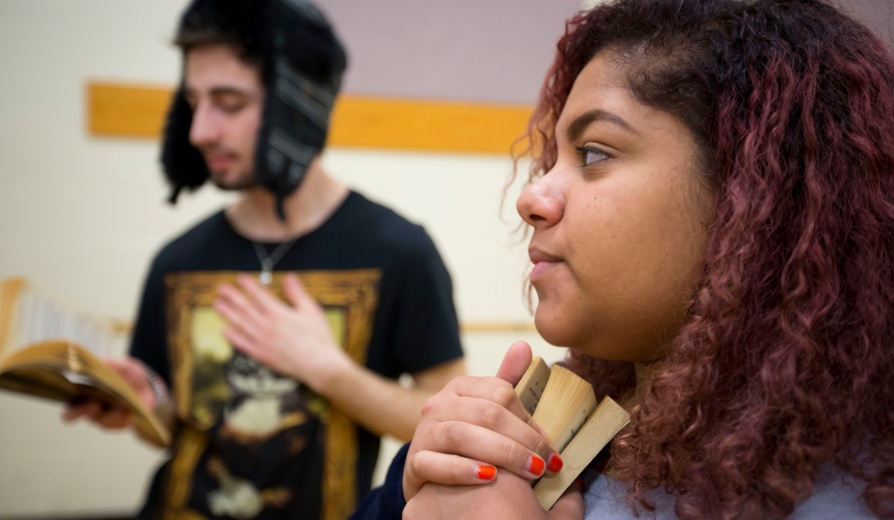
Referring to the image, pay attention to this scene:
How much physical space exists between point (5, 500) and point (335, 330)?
2186 millimetres

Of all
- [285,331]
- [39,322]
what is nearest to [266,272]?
[285,331]

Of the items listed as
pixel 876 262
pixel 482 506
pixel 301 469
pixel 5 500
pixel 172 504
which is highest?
pixel 876 262

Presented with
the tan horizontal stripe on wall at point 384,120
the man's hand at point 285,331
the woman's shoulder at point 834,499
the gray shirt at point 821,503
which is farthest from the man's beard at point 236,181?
the tan horizontal stripe on wall at point 384,120

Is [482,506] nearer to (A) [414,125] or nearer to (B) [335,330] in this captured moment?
(B) [335,330]

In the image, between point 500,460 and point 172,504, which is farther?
point 172,504

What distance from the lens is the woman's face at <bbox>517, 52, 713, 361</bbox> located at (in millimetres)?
758

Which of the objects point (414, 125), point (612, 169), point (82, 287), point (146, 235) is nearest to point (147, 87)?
point (146, 235)

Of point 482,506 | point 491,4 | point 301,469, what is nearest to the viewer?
point 482,506

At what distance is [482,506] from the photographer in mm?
717

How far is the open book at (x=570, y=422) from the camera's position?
77 centimetres

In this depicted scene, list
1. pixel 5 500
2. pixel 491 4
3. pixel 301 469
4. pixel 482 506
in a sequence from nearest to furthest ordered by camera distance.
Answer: pixel 482 506 < pixel 301 469 < pixel 5 500 < pixel 491 4

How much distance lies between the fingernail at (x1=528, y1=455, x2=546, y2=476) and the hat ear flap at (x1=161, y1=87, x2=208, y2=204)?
152cm

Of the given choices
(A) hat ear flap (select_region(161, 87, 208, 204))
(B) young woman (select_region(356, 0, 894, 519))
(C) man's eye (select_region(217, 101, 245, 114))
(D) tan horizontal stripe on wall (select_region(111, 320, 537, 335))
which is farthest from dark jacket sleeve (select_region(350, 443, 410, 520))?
(D) tan horizontal stripe on wall (select_region(111, 320, 537, 335))

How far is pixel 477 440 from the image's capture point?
2.37 ft
